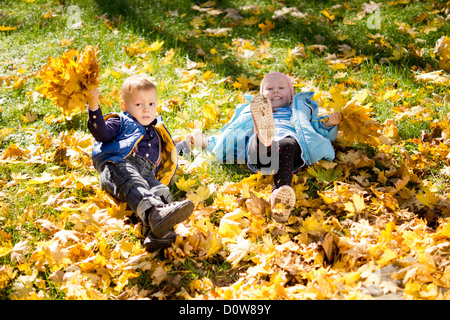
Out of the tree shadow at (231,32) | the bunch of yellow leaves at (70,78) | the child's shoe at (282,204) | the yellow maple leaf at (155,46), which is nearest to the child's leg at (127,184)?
the bunch of yellow leaves at (70,78)

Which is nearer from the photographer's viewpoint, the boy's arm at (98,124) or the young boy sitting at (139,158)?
the young boy sitting at (139,158)

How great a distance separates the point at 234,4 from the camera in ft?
20.5

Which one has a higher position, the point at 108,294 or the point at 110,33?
the point at 110,33

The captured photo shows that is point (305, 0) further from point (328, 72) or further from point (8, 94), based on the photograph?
point (8, 94)

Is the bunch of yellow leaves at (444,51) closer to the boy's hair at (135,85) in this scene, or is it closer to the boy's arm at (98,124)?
the boy's hair at (135,85)

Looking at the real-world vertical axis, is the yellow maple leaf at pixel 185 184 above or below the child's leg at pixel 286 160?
below

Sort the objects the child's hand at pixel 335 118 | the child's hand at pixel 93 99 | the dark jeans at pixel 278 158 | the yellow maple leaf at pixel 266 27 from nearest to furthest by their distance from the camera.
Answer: the child's hand at pixel 93 99 < the dark jeans at pixel 278 158 < the child's hand at pixel 335 118 < the yellow maple leaf at pixel 266 27

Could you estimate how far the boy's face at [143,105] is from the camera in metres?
2.88

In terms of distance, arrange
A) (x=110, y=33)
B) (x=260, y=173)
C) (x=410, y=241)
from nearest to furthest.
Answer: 1. (x=410, y=241)
2. (x=260, y=173)
3. (x=110, y=33)

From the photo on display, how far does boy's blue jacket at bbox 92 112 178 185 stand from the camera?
2.78 meters

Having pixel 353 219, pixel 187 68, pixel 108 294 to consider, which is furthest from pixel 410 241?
pixel 187 68

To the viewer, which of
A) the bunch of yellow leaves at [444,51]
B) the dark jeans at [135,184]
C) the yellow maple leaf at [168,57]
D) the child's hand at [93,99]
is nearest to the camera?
the dark jeans at [135,184]

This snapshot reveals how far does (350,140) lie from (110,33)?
3.47 m

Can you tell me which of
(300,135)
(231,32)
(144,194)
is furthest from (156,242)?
(231,32)
